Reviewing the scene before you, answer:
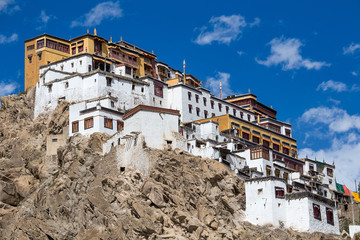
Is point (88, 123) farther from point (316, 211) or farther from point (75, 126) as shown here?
point (316, 211)

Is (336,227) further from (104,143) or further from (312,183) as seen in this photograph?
(104,143)

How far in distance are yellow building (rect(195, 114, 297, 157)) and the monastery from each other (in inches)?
6.4

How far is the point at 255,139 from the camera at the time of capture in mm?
109875

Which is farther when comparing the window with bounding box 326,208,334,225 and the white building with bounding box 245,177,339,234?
the window with bounding box 326,208,334,225

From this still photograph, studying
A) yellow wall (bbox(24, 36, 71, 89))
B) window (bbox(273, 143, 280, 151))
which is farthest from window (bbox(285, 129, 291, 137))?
yellow wall (bbox(24, 36, 71, 89))

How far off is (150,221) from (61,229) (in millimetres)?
12199

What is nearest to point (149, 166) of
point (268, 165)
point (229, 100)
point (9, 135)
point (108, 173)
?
point (108, 173)

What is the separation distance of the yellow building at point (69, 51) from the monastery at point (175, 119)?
156mm

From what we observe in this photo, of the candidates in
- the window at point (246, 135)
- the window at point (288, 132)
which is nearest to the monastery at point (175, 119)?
the window at point (246, 135)

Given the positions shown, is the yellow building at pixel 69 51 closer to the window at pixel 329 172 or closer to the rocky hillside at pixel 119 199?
the rocky hillside at pixel 119 199

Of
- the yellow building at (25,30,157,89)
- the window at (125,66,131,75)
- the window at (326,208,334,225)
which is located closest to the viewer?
the window at (326,208,334,225)

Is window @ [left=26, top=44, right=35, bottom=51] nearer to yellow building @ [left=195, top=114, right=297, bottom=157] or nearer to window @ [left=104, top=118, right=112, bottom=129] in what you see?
window @ [left=104, top=118, right=112, bottom=129]

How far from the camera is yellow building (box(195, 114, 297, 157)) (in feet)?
350

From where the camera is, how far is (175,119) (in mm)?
86000
